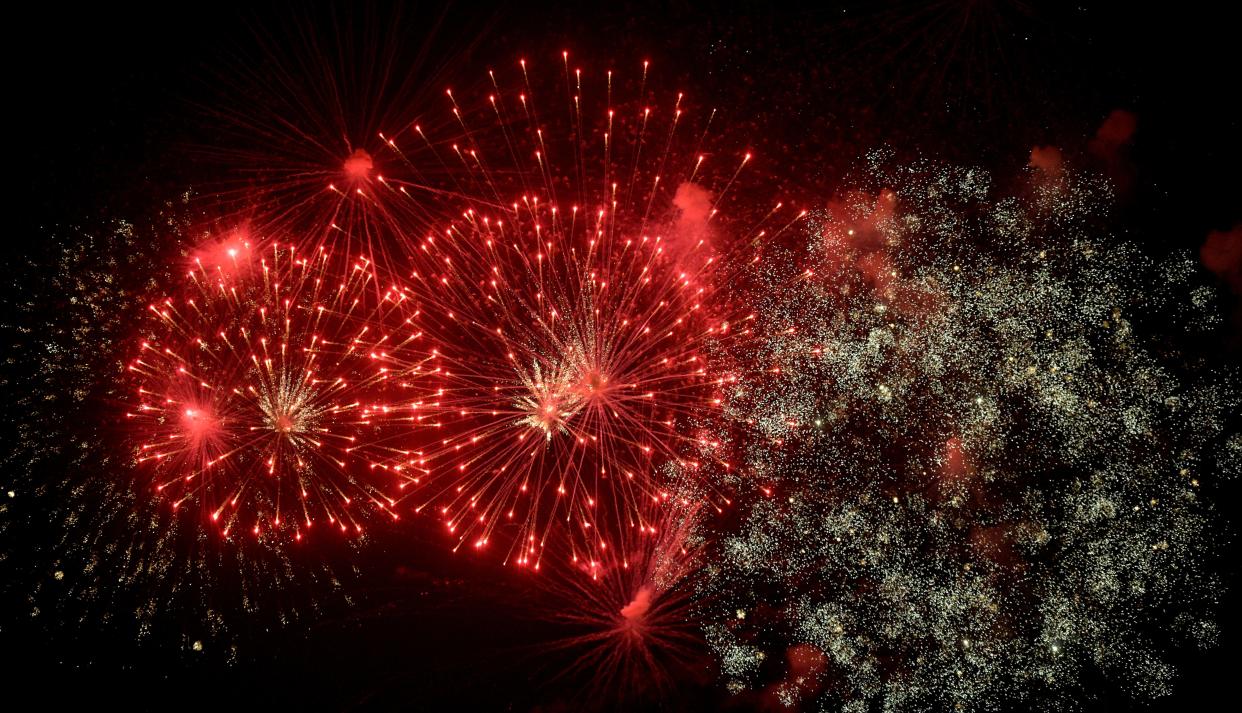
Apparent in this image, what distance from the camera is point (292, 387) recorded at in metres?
3.71

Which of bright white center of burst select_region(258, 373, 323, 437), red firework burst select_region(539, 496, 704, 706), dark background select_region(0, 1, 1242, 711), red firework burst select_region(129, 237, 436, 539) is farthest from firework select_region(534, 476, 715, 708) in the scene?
bright white center of burst select_region(258, 373, 323, 437)

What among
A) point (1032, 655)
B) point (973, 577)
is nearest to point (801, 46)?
point (973, 577)

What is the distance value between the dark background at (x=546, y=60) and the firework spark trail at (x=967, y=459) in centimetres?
42

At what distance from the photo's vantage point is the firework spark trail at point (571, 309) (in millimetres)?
3559

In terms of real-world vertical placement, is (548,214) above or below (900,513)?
above

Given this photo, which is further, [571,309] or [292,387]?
[292,387]

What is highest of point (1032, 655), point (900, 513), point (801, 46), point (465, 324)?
point (801, 46)

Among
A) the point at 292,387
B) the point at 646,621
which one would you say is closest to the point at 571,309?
the point at 292,387

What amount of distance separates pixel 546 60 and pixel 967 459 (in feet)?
13.3

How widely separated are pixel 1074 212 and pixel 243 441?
6057 millimetres

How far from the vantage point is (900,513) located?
339cm

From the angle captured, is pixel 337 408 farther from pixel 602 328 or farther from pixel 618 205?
pixel 618 205

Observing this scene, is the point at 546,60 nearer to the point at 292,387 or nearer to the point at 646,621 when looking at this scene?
the point at 292,387

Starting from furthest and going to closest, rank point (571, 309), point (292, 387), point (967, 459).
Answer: point (292, 387)
point (571, 309)
point (967, 459)
